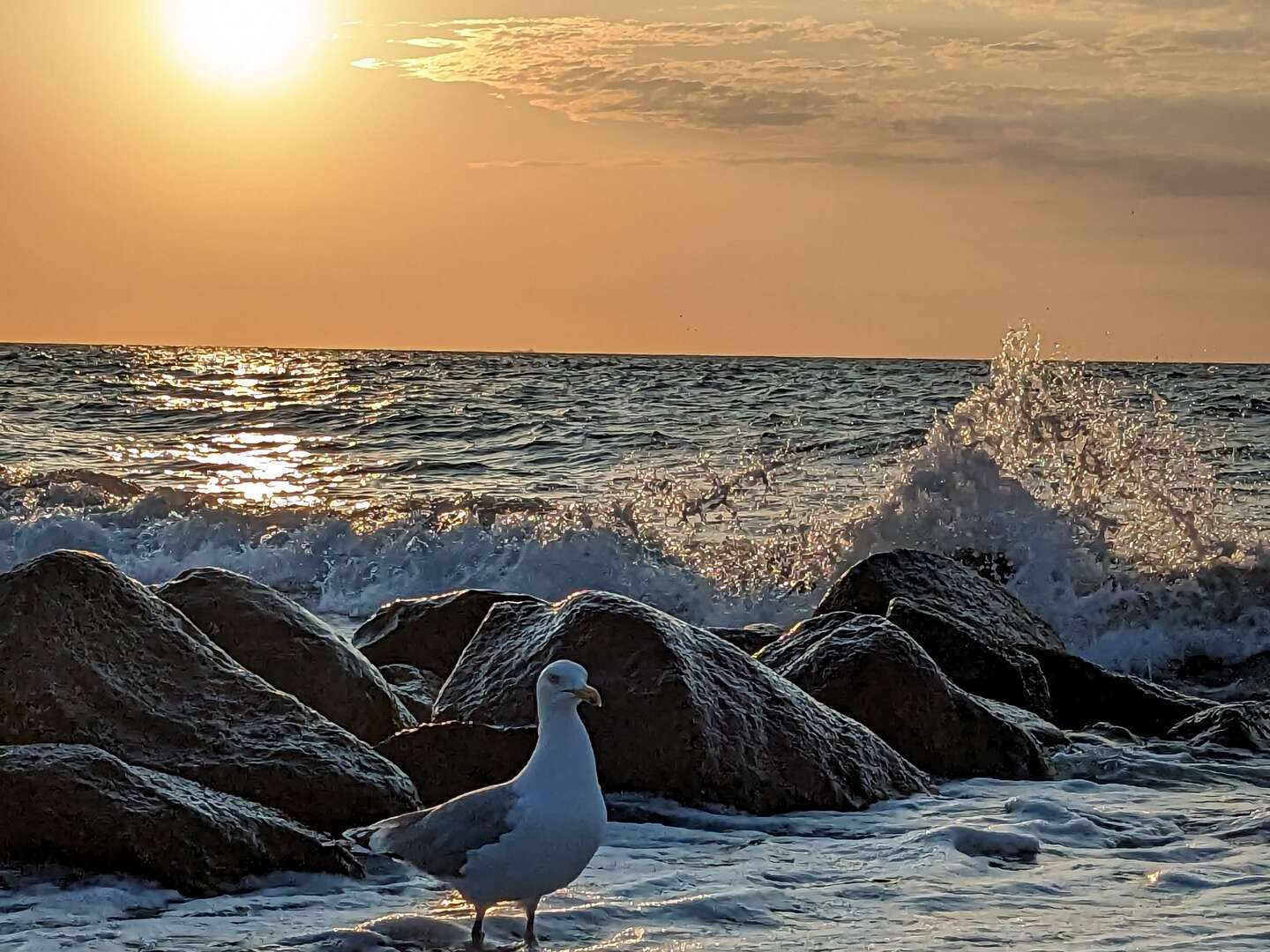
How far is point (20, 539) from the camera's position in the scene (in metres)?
17.2

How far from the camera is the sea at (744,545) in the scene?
533cm

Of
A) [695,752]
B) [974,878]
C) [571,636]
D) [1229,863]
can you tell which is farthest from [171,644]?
[1229,863]

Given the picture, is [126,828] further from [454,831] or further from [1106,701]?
[1106,701]

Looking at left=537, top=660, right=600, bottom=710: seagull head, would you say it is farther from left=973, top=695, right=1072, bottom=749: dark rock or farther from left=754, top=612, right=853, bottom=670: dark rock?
left=973, top=695, right=1072, bottom=749: dark rock

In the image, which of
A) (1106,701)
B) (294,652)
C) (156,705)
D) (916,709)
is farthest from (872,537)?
(156,705)

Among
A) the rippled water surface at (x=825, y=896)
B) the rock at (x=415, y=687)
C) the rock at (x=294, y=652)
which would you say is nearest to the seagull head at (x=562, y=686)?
the rippled water surface at (x=825, y=896)

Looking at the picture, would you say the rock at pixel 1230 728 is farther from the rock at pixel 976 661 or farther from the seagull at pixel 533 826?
the seagull at pixel 533 826

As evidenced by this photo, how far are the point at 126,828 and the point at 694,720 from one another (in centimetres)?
236

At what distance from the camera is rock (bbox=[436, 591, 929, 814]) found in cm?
677

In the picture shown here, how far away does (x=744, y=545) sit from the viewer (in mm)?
15906

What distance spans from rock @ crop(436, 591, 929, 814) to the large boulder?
34 centimetres

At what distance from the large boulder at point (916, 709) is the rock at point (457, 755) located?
1.75 metres

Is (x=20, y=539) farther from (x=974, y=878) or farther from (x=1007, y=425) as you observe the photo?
(x=974, y=878)

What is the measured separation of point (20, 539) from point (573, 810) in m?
13.8
